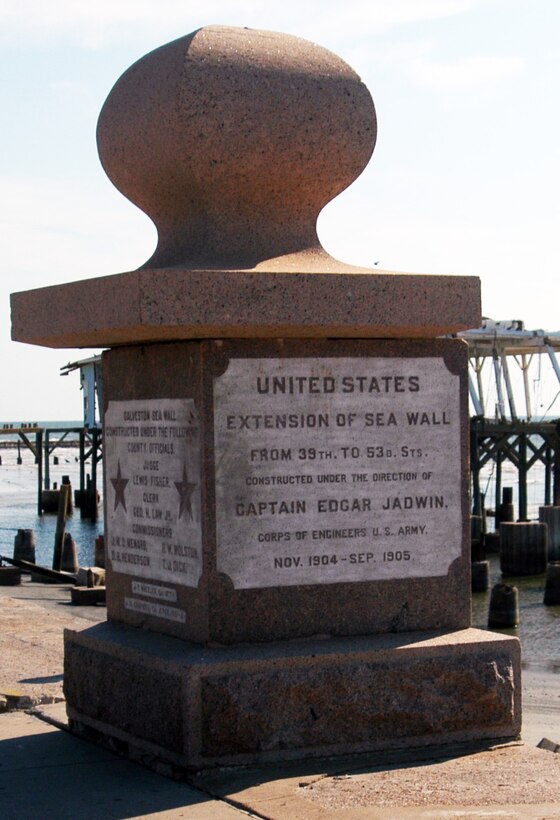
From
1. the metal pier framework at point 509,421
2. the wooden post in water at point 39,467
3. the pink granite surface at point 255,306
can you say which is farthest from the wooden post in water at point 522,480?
the pink granite surface at point 255,306

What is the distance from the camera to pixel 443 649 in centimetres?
559

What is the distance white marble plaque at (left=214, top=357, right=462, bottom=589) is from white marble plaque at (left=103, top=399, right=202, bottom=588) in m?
0.17

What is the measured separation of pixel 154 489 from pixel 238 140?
5.14 feet

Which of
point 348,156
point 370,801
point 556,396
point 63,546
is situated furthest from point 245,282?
point 556,396

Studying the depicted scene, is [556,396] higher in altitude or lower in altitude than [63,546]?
higher

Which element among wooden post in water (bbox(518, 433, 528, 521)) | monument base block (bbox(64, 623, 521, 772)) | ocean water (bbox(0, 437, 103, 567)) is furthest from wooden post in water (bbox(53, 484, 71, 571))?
monument base block (bbox(64, 623, 521, 772))

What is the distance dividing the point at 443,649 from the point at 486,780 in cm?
70

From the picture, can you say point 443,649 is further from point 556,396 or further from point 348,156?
point 556,396

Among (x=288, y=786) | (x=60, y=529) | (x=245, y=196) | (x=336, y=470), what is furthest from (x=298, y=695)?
(x=60, y=529)

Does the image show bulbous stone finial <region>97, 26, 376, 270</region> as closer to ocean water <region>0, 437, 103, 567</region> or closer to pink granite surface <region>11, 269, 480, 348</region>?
pink granite surface <region>11, 269, 480, 348</region>

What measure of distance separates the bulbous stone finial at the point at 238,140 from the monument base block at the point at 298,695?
167 cm

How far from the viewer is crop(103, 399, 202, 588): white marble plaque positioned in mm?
5555

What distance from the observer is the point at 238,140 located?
18.6ft

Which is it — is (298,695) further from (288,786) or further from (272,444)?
(272,444)
